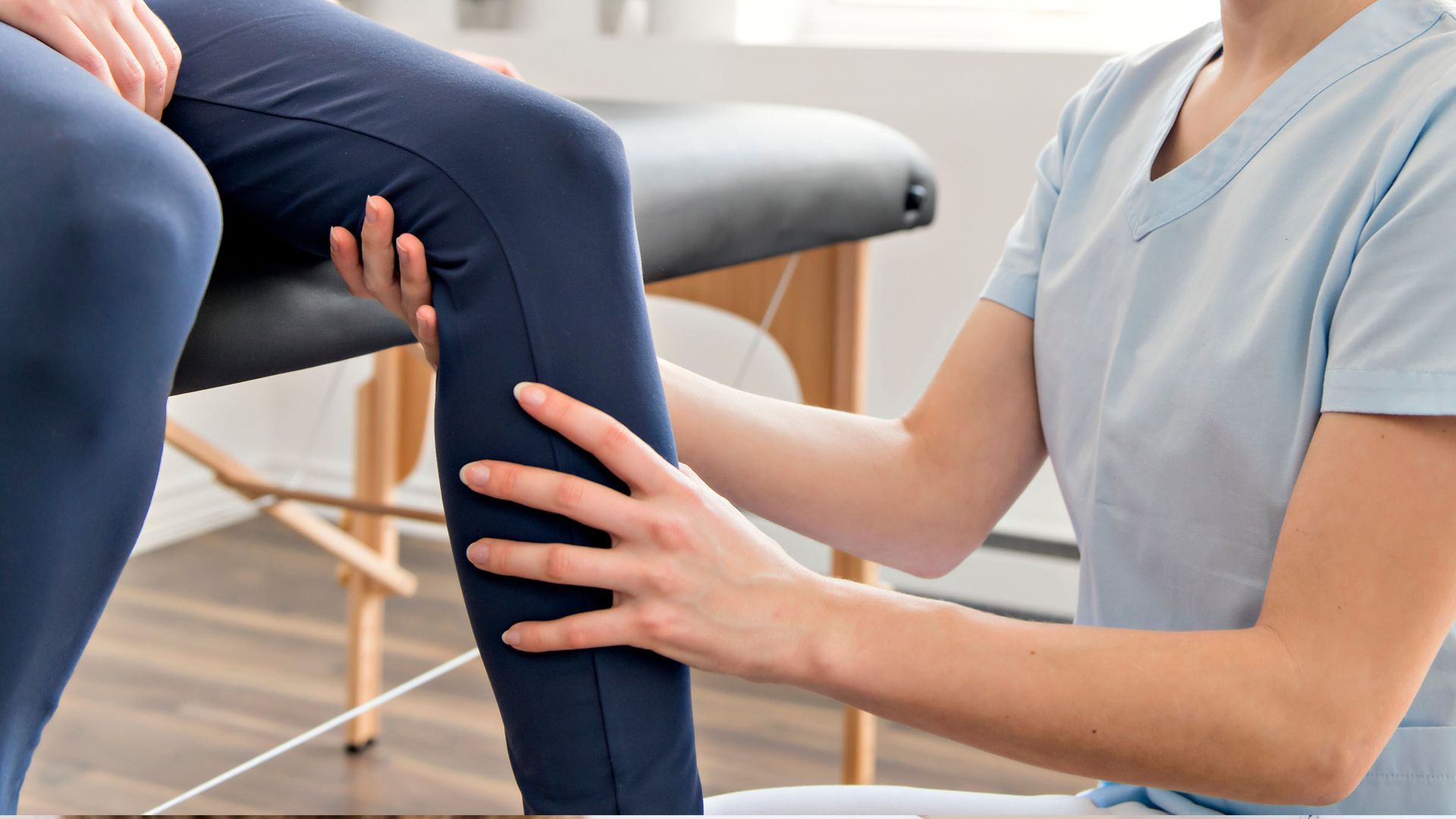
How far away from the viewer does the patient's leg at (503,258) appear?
551mm

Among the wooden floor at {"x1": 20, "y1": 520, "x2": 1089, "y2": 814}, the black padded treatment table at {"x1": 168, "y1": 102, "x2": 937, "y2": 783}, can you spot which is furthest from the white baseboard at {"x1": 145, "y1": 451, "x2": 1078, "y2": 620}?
the black padded treatment table at {"x1": 168, "y1": 102, "x2": 937, "y2": 783}

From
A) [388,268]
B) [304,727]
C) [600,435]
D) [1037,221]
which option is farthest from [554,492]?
[304,727]

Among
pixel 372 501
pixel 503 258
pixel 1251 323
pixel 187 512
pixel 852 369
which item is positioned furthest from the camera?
pixel 187 512

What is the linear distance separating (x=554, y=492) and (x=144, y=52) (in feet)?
0.88

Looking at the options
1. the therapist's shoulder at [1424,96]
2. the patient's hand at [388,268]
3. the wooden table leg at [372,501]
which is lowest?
the wooden table leg at [372,501]

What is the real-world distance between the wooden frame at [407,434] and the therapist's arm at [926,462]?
736mm

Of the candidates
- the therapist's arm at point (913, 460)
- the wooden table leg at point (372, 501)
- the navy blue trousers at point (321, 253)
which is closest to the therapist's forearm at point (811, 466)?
the therapist's arm at point (913, 460)

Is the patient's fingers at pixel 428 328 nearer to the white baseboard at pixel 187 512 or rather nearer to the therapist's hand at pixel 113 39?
the therapist's hand at pixel 113 39

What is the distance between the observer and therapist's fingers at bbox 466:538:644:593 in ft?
1.83

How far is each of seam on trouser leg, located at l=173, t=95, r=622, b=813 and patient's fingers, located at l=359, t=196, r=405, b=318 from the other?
0.09 feet

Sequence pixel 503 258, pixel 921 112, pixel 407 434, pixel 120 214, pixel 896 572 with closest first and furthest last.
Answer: pixel 120 214 < pixel 503 258 < pixel 407 434 < pixel 921 112 < pixel 896 572

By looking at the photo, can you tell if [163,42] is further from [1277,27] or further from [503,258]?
[1277,27]

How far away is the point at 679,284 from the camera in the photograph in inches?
83.8

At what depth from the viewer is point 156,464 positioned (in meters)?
0.48
